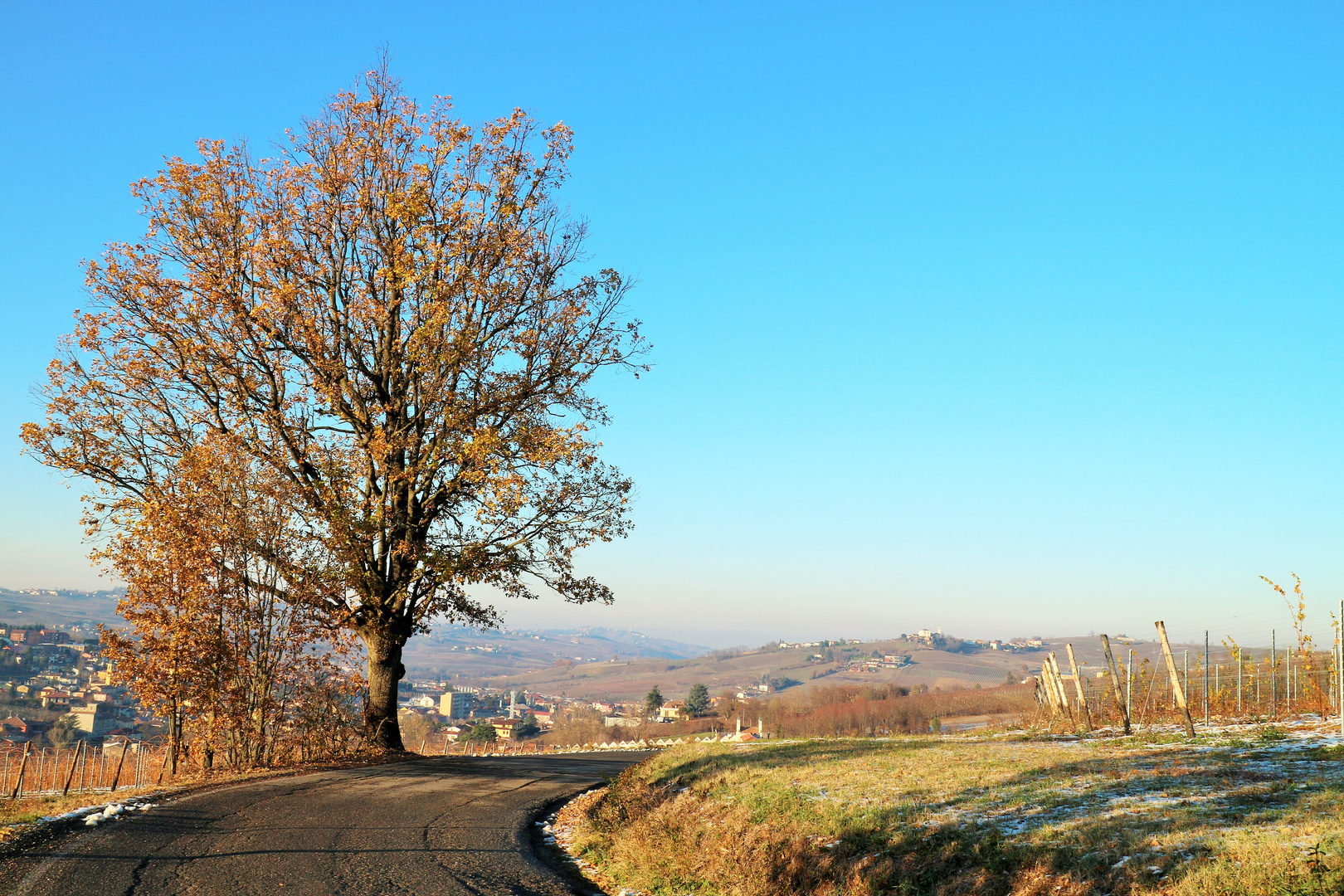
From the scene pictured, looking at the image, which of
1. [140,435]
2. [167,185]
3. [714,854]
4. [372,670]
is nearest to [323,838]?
[714,854]

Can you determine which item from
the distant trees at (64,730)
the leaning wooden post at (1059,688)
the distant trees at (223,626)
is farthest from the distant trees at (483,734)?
the leaning wooden post at (1059,688)

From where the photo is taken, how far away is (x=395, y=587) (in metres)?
19.9

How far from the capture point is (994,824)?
8.46 metres

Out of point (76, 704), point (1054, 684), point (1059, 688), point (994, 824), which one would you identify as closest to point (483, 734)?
point (76, 704)

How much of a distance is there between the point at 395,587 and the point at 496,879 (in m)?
12.4

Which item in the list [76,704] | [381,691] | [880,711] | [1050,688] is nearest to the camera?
[381,691]

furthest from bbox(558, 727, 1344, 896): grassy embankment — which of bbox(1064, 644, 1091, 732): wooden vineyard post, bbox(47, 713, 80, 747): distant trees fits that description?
bbox(47, 713, 80, 747): distant trees

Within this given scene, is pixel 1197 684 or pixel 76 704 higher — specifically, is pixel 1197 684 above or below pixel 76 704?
above

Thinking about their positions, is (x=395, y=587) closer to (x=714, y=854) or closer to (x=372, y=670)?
(x=372, y=670)

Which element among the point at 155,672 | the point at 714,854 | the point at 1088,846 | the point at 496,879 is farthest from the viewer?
the point at 155,672

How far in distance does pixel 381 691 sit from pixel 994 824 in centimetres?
1582

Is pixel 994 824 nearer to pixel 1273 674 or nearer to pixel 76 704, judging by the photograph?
pixel 1273 674

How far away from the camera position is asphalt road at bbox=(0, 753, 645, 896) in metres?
7.74

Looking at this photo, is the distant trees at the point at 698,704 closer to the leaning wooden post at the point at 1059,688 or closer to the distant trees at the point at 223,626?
the leaning wooden post at the point at 1059,688
